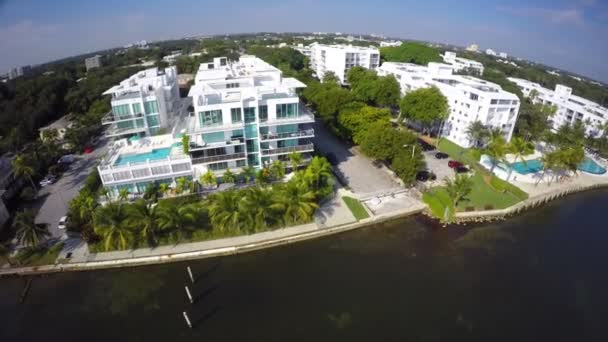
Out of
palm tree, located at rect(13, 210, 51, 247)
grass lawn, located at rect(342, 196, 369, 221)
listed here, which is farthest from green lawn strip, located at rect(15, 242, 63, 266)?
grass lawn, located at rect(342, 196, 369, 221)

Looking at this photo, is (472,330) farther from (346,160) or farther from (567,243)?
(346,160)

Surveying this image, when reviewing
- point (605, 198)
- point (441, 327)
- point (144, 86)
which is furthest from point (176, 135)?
point (605, 198)

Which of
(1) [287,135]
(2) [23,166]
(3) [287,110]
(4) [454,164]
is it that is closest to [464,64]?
(4) [454,164]

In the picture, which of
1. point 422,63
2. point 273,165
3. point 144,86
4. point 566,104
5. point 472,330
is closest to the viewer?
point 472,330

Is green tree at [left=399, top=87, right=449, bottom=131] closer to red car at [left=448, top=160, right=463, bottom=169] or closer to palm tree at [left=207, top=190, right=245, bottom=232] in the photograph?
red car at [left=448, top=160, right=463, bottom=169]

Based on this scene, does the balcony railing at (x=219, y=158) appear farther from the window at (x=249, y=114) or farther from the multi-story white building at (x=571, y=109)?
the multi-story white building at (x=571, y=109)

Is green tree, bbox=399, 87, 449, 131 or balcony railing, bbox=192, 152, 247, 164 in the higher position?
Answer: green tree, bbox=399, 87, 449, 131

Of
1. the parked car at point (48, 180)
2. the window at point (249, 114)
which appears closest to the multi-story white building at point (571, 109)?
the window at point (249, 114)
